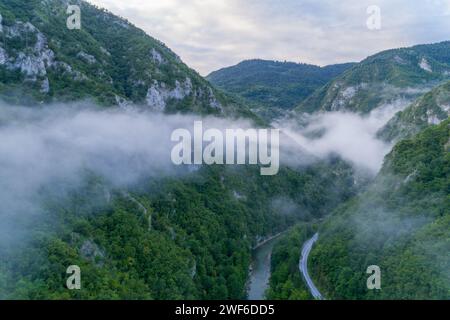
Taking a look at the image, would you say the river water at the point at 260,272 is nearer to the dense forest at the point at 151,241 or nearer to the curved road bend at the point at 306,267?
the dense forest at the point at 151,241

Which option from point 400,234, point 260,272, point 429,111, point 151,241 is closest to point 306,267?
point 260,272

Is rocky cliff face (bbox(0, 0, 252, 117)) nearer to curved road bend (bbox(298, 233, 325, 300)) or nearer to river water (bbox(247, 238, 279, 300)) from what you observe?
river water (bbox(247, 238, 279, 300))

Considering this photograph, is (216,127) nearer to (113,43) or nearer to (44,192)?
(113,43)

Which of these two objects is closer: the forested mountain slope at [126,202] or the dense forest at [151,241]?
the dense forest at [151,241]

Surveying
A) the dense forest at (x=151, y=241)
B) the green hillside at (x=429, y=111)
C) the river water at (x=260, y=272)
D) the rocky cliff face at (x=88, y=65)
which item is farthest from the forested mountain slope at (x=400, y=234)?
the rocky cliff face at (x=88, y=65)

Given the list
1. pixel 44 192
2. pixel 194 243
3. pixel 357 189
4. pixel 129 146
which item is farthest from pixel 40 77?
pixel 357 189

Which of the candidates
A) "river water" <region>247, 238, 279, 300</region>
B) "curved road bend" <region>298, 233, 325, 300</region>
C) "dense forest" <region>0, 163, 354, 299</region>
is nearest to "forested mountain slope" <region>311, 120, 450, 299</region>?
"curved road bend" <region>298, 233, 325, 300</region>

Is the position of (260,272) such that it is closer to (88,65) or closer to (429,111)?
(88,65)

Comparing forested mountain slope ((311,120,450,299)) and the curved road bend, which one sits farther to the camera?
the curved road bend
